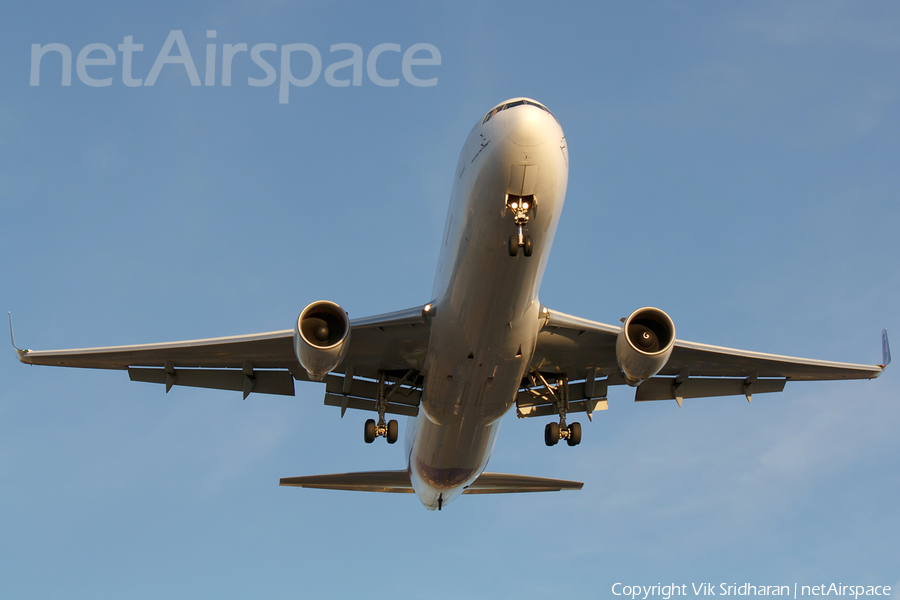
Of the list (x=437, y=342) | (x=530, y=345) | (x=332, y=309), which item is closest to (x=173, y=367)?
(x=332, y=309)

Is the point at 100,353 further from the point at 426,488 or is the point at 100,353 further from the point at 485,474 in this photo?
the point at 485,474

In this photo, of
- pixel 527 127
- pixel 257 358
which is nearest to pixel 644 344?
pixel 527 127

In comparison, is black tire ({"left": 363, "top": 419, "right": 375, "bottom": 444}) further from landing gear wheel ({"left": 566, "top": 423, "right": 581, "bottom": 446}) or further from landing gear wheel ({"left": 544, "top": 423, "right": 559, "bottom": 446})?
landing gear wheel ({"left": 566, "top": 423, "right": 581, "bottom": 446})

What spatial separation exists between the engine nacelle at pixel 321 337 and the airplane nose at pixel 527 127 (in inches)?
200

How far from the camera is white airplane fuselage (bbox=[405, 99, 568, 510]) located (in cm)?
1543

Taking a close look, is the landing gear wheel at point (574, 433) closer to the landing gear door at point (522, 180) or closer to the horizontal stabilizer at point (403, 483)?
the horizontal stabilizer at point (403, 483)

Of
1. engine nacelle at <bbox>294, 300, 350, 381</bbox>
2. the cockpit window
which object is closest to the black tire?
engine nacelle at <bbox>294, 300, 350, 381</bbox>

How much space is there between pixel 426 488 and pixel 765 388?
927 cm

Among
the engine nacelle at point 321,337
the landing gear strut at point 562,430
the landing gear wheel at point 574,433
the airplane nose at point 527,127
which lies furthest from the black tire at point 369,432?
the airplane nose at point 527,127

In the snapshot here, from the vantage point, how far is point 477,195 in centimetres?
1593

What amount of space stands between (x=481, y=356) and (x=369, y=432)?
4019 mm

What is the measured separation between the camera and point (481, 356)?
17.9m

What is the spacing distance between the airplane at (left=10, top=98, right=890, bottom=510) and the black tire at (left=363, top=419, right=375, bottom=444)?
6cm

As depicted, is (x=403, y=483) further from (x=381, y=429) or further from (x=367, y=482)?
(x=381, y=429)
